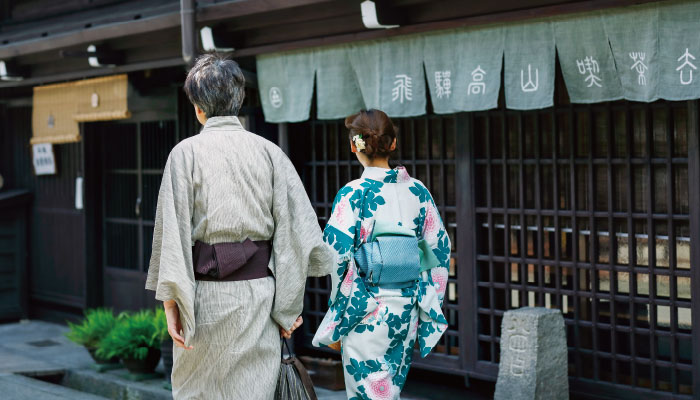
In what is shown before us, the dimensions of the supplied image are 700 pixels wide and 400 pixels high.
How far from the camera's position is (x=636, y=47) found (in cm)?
668

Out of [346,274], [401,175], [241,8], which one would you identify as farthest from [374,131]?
[241,8]

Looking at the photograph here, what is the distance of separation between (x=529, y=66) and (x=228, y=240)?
350cm

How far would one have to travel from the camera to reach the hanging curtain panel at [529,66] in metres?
7.27

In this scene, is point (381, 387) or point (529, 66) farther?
point (529, 66)

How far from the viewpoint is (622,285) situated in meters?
7.42

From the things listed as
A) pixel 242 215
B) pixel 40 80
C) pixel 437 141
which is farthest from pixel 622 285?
pixel 40 80

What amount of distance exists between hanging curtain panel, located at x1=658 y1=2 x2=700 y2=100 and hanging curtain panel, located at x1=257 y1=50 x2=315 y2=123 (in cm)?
359

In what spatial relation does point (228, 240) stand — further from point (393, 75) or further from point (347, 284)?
point (393, 75)

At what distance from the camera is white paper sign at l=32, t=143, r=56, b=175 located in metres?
14.1

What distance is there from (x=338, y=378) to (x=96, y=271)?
5.57m

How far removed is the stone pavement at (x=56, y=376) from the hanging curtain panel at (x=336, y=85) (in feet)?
8.82

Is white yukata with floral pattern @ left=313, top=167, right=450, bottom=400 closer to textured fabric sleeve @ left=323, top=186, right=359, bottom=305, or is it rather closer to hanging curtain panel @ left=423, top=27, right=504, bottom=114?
textured fabric sleeve @ left=323, top=186, right=359, bottom=305

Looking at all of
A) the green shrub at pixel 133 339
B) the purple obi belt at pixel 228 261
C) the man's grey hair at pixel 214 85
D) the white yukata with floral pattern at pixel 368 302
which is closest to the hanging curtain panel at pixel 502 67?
the white yukata with floral pattern at pixel 368 302

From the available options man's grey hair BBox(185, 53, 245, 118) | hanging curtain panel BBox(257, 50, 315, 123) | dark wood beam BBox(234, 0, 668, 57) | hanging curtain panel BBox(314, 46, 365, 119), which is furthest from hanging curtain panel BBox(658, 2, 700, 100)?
hanging curtain panel BBox(257, 50, 315, 123)
